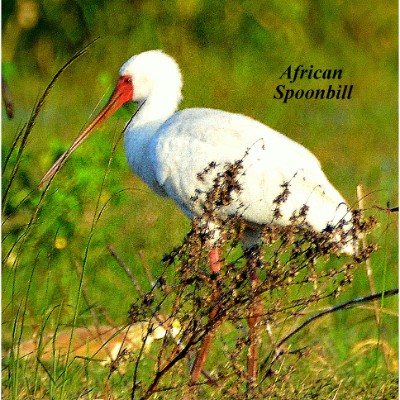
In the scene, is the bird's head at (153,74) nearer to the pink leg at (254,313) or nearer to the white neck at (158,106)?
the white neck at (158,106)

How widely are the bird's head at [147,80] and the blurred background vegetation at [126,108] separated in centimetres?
6

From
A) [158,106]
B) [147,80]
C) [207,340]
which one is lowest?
[207,340]

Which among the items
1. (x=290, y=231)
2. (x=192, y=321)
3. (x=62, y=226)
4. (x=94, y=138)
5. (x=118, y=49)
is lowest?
(x=192, y=321)

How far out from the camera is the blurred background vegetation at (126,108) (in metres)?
4.31

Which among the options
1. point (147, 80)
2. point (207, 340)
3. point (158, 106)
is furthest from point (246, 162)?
point (207, 340)

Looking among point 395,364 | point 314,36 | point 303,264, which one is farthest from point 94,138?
point 303,264

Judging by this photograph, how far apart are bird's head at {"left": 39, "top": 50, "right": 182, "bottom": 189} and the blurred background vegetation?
6 cm

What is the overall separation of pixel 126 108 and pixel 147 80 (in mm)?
233

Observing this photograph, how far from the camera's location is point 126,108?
4797 mm

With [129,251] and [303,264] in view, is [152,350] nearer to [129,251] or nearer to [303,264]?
[129,251]

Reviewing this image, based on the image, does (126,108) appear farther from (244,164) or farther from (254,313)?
(254,313)

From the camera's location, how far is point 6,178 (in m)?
4.34

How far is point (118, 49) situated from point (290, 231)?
7.83 feet

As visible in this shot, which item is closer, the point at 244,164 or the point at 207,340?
the point at 207,340
